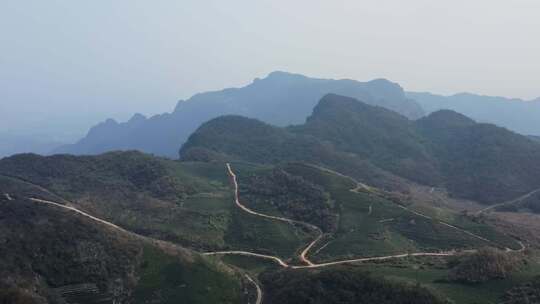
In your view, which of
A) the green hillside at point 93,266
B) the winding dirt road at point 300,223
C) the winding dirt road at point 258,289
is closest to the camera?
the green hillside at point 93,266

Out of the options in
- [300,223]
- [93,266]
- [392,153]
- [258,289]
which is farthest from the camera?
[392,153]

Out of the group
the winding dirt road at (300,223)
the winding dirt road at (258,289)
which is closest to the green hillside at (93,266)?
the winding dirt road at (258,289)

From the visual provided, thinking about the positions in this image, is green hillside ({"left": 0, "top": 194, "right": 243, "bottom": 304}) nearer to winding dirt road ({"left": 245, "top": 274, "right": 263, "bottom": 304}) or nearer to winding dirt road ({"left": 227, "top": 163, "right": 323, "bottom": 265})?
winding dirt road ({"left": 245, "top": 274, "right": 263, "bottom": 304})

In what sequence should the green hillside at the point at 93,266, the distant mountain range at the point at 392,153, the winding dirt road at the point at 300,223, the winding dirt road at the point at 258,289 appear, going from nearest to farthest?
1. the green hillside at the point at 93,266
2. the winding dirt road at the point at 258,289
3. the winding dirt road at the point at 300,223
4. the distant mountain range at the point at 392,153

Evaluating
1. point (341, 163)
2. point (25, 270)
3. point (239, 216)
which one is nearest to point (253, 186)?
point (239, 216)

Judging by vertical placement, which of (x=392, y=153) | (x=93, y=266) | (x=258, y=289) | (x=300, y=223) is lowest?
(x=258, y=289)

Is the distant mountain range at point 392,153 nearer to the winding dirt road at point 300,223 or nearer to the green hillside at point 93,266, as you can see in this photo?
the winding dirt road at point 300,223

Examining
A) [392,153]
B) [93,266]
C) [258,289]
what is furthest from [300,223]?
[392,153]

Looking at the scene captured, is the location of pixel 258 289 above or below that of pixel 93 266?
below

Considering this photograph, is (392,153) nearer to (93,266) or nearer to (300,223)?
(300,223)

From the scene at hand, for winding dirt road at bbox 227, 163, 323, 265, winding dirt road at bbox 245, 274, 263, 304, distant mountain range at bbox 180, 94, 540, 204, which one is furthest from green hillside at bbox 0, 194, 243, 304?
distant mountain range at bbox 180, 94, 540, 204
